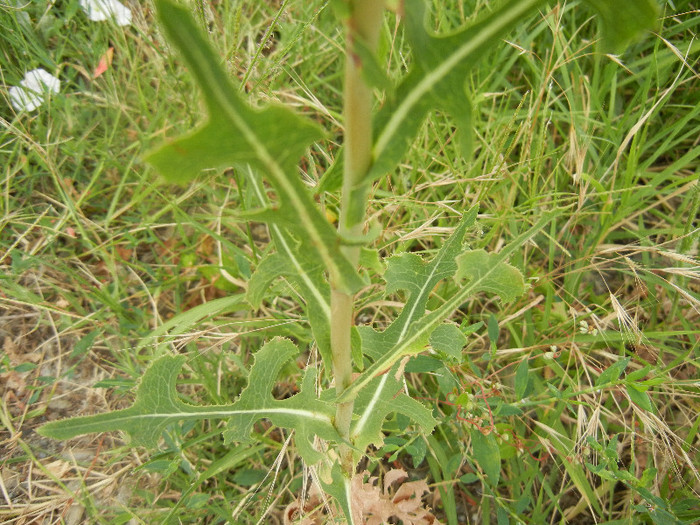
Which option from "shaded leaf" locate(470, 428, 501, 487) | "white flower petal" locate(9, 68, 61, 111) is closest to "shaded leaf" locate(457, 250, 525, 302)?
"shaded leaf" locate(470, 428, 501, 487)

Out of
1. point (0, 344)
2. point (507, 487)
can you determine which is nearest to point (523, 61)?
point (507, 487)

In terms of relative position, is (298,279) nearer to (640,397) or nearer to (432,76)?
(432,76)

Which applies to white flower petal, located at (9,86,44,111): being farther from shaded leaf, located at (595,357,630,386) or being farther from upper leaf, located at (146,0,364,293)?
shaded leaf, located at (595,357,630,386)

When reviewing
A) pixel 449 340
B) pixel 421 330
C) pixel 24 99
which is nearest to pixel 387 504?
pixel 449 340

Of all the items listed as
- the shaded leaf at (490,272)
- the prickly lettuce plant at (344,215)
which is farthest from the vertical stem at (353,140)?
the shaded leaf at (490,272)

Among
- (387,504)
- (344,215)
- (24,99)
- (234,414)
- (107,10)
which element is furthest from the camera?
(107,10)

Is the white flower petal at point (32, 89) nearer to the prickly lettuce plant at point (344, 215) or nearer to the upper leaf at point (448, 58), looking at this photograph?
the prickly lettuce plant at point (344, 215)
